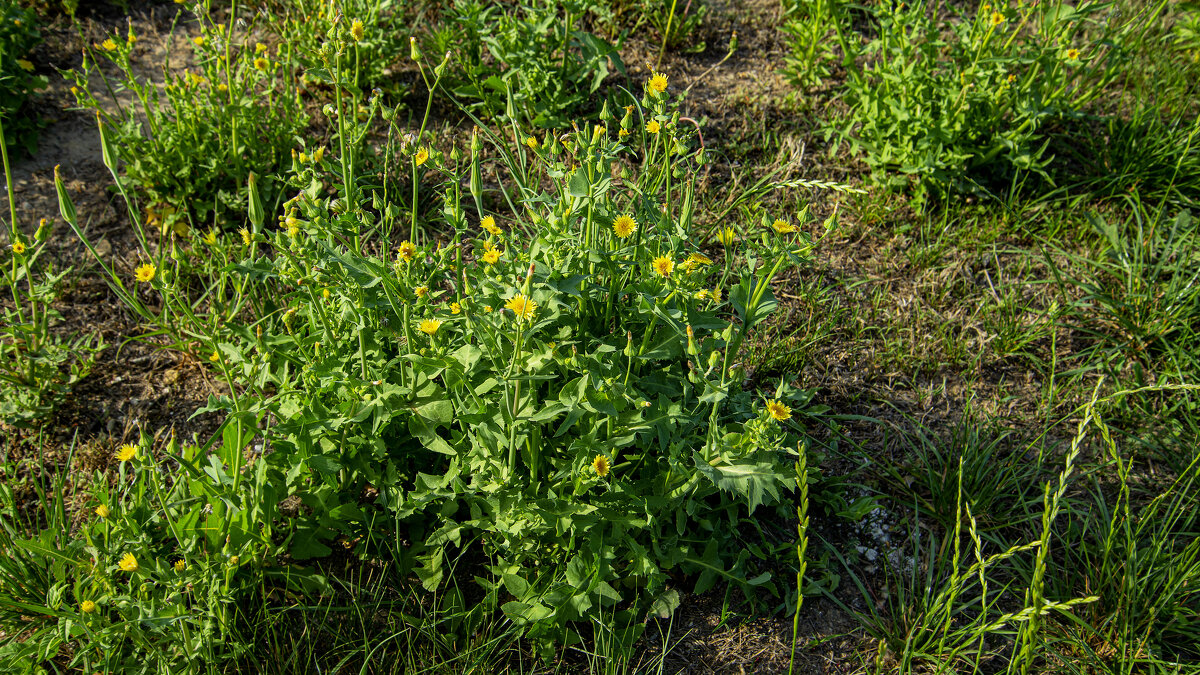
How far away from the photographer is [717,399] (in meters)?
1.75

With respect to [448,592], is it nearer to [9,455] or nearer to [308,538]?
[308,538]

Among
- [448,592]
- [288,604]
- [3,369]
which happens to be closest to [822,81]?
[448,592]

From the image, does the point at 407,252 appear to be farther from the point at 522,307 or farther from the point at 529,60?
the point at 529,60

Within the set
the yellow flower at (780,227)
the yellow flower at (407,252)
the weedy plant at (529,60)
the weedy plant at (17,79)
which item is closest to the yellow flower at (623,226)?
the yellow flower at (780,227)

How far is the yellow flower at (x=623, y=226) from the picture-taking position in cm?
193

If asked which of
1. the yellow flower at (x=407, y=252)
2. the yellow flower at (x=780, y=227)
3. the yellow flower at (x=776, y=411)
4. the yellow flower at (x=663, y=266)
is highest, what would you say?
the yellow flower at (x=780, y=227)

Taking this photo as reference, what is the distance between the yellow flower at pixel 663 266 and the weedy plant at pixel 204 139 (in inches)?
63.2

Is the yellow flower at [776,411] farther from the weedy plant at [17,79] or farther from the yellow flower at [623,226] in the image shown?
the weedy plant at [17,79]

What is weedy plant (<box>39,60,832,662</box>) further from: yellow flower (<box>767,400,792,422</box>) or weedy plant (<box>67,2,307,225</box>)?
weedy plant (<box>67,2,307,225</box>)

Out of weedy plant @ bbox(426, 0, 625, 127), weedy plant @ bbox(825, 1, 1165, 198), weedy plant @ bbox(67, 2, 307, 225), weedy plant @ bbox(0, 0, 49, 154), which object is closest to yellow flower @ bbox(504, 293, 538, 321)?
weedy plant @ bbox(67, 2, 307, 225)

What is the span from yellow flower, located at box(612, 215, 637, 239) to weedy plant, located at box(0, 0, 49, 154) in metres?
2.47

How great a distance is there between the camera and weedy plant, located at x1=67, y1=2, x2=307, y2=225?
9.23ft

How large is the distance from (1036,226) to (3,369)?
3.72m

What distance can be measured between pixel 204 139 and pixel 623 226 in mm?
1794
